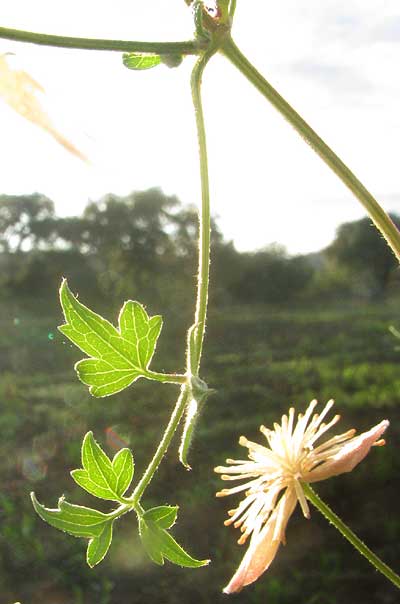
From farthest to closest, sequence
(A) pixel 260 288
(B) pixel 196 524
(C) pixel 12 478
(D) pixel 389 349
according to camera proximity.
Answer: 1. (A) pixel 260 288
2. (D) pixel 389 349
3. (C) pixel 12 478
4. (B) pixel 196 524

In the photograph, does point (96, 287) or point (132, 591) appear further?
point (96, 287)

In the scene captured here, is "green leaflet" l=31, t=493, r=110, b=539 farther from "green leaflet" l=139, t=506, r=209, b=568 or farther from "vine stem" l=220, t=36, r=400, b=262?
"vine stem" l=220, t=36, r=400, b=262

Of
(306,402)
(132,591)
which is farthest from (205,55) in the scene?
(306,402)

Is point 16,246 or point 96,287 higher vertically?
point 16,246

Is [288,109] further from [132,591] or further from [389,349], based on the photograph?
[389,349]

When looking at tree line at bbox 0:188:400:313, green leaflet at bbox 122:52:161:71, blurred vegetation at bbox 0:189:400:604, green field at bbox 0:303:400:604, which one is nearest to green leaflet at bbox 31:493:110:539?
green leaflet at bbox 122:52:161:71

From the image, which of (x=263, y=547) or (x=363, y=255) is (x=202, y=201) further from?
(x=363, y=255)

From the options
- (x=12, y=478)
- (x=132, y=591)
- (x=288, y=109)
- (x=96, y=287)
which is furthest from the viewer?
(x=96, y=287)
